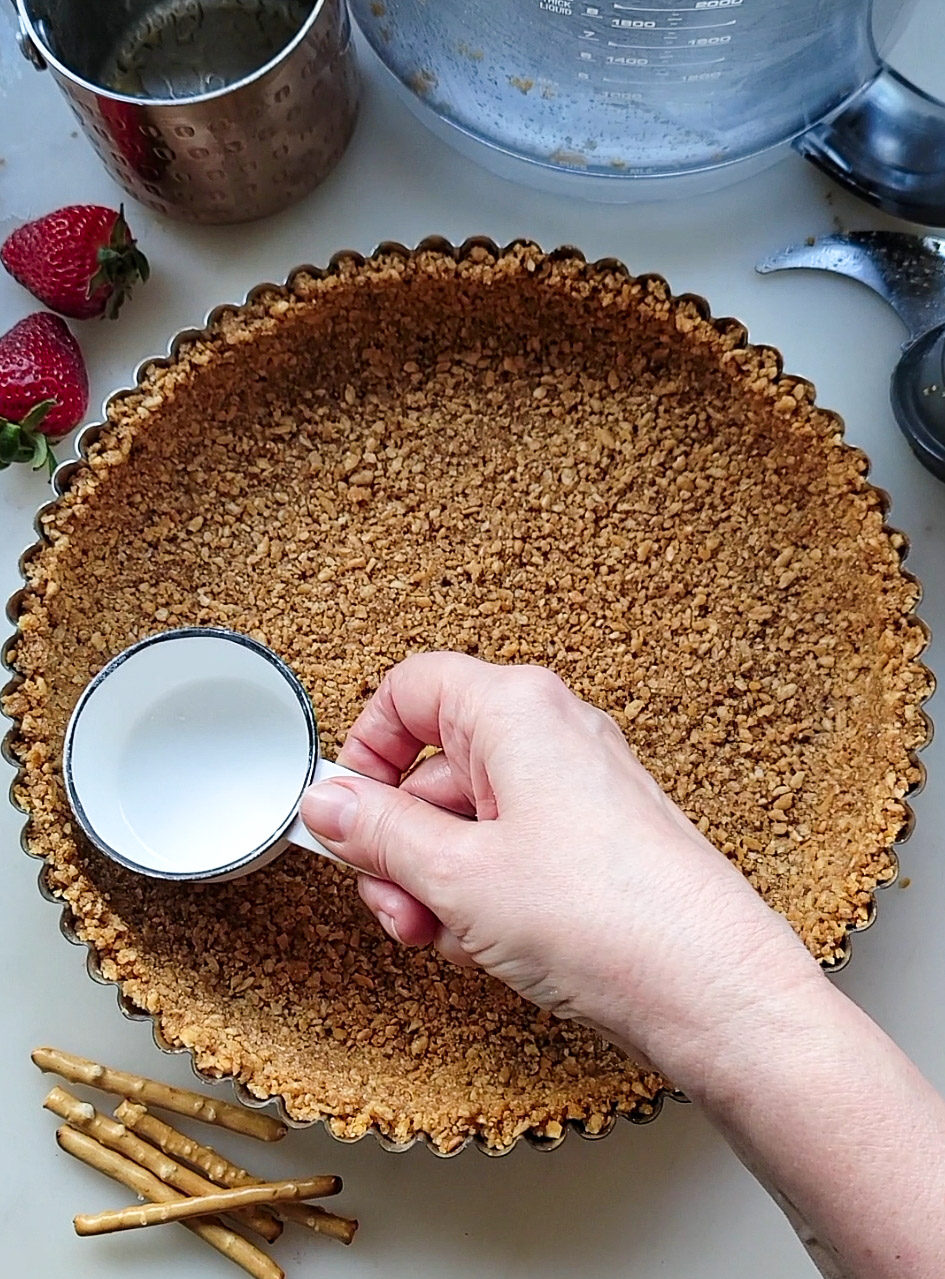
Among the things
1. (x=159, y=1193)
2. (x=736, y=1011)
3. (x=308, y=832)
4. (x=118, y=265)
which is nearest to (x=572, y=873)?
(x=736, y=1011)

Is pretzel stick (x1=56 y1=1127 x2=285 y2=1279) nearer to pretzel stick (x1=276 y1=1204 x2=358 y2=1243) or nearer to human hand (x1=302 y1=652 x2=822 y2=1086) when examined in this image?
pretzel stick (x1=276 y1=1204 x2=358 y2=1243)

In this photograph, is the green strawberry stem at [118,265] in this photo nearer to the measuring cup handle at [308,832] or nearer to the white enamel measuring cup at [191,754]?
the white enamel measuring cup at [191,754]

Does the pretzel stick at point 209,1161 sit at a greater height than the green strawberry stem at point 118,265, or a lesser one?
lesser

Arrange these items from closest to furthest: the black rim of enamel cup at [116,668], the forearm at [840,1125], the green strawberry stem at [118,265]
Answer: the forearm at [840,1125] → the black rim of enamel cup at [116,668] → the green strawberry stem at [118,265]

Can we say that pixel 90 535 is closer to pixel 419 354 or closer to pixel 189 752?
pixel 189 752

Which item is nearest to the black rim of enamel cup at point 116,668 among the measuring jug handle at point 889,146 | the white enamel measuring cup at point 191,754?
the white enamel measuring cup at point 191,754

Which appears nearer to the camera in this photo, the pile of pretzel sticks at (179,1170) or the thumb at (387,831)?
the thumb at (387,831)

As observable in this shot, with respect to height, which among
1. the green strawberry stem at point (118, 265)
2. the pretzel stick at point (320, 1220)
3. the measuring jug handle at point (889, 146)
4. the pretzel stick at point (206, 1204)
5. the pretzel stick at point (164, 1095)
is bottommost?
the pretzel stick at point (320, 1220)

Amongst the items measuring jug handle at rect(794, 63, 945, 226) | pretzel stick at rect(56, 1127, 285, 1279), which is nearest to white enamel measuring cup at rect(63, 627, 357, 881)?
pretzel stick at rect(56, 1127, 285, 1279)
